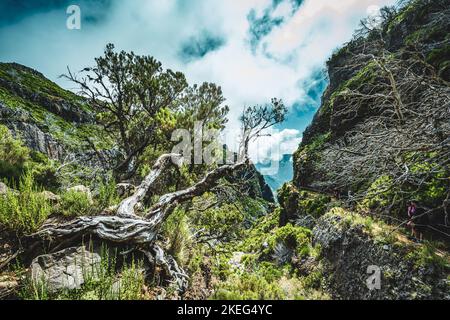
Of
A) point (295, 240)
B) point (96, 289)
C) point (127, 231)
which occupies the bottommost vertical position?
point (295, 240)

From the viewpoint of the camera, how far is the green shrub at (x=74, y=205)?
4363 millimetres

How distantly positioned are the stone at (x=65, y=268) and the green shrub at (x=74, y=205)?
112 cm

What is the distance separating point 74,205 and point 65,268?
1.67 metres

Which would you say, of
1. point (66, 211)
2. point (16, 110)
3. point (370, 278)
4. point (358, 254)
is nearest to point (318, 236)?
point (358, 254)

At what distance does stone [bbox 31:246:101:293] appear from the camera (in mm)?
2963

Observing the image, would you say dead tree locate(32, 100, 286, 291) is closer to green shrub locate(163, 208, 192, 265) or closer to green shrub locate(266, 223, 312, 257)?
green shrub locate(163, 208, 192, 265)

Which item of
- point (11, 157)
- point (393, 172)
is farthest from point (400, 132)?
point (11, 157)

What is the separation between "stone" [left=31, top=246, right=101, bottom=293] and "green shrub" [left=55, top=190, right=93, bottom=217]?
1124 millimetres

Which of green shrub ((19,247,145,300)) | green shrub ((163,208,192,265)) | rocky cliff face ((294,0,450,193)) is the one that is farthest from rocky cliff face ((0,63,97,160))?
rocky cliff face ((294,0,450,193))

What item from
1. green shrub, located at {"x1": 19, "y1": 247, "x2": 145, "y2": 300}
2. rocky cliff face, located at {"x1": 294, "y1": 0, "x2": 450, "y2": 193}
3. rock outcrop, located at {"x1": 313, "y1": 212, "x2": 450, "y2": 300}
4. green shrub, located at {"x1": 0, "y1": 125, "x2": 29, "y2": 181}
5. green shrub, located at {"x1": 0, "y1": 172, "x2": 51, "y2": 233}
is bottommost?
rock outcrop, located at {"x1": 313, "y1": 212, "x2": 450, "y2": 300}

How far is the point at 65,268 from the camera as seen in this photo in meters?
3.19

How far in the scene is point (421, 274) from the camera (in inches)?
256

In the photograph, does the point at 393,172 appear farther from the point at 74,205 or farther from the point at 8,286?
the point at 8,286
